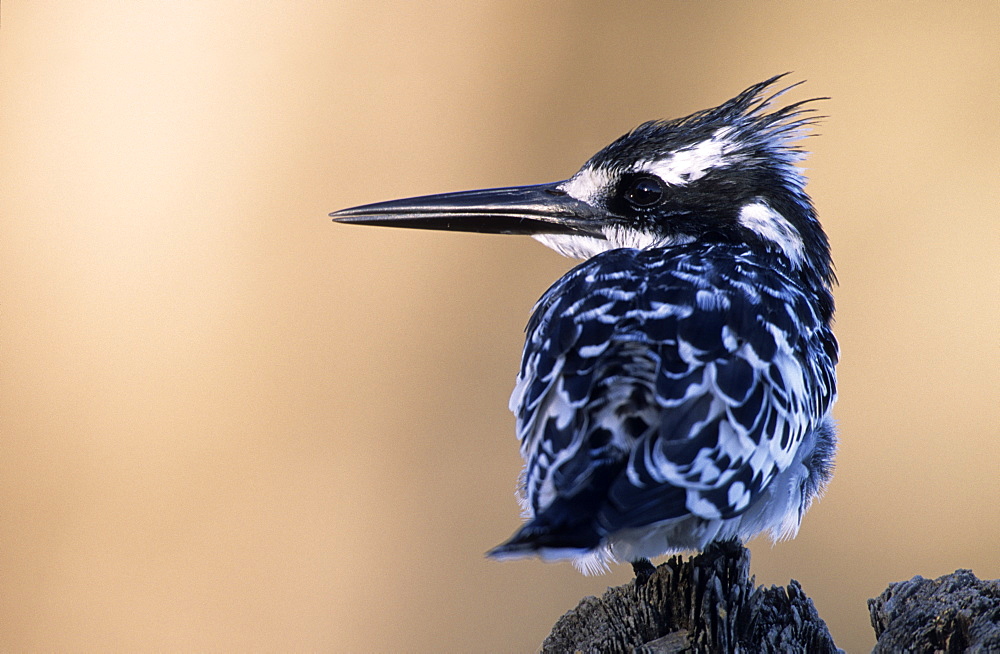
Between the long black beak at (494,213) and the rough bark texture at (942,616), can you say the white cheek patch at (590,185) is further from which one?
the rough bark texture at (942,616)

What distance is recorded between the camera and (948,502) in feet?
15.7

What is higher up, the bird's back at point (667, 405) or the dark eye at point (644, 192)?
the dark eye at point (644, 192)

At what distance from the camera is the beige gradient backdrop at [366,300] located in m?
4.91

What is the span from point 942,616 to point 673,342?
30.4 inches

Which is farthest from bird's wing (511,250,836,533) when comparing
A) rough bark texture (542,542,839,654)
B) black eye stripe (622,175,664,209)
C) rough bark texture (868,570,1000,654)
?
black eye stripe (622,175,664,209)

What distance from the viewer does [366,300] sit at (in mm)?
5500

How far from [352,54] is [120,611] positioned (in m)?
3.18

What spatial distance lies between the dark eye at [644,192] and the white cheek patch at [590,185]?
7 cm

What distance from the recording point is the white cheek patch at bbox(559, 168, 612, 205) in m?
3.15

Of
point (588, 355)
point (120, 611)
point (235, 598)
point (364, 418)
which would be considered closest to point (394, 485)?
point (364, 418)

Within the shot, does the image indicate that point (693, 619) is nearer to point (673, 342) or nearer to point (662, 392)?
point (662, 392)

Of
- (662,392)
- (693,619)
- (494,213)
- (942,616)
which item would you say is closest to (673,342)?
(662,392)

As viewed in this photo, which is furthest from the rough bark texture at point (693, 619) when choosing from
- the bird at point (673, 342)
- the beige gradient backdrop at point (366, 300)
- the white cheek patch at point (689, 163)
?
the beige gradient backdrop at point (366, 300)

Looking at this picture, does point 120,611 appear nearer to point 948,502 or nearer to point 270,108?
point 270,108
